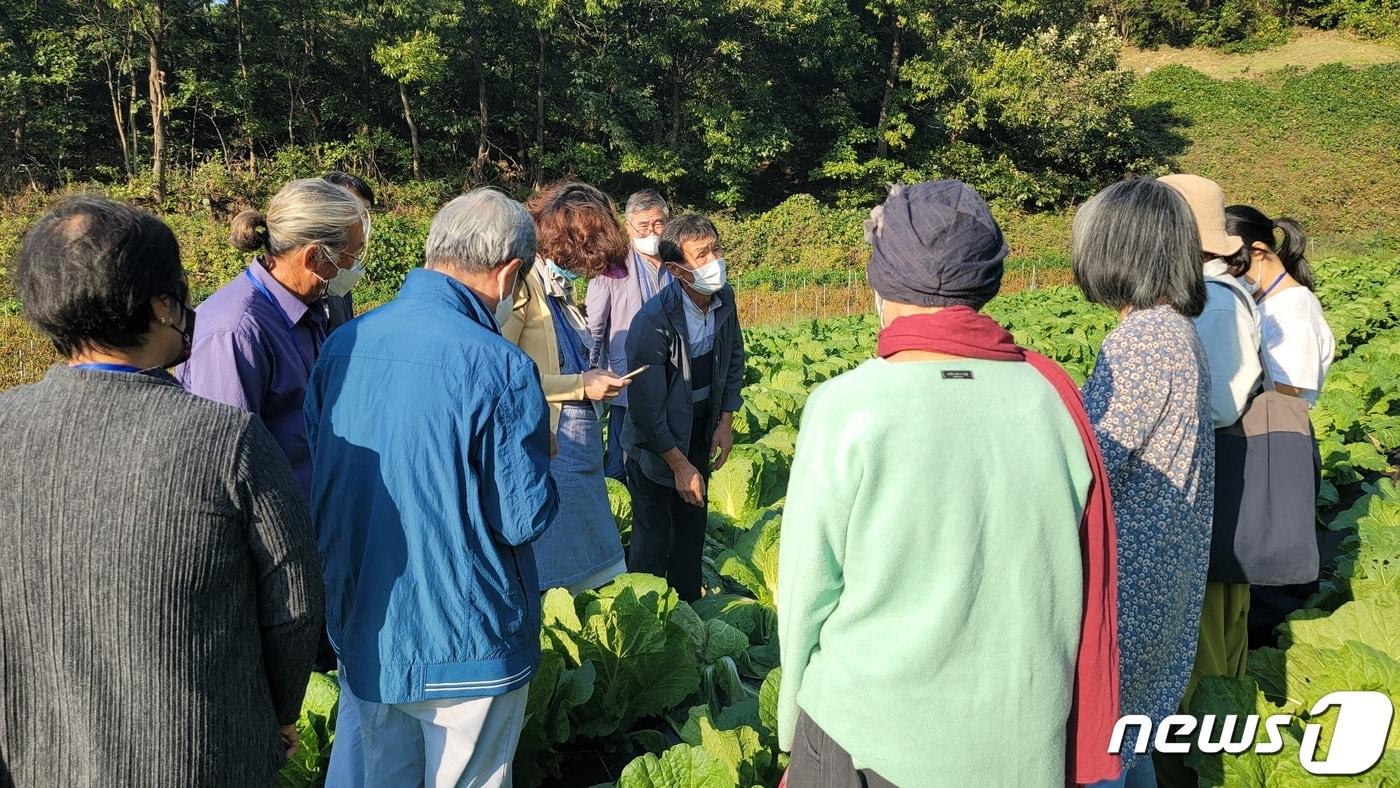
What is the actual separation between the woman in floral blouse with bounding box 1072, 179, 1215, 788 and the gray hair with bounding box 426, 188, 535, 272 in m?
1.29

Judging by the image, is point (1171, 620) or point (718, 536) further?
point (718, 536)

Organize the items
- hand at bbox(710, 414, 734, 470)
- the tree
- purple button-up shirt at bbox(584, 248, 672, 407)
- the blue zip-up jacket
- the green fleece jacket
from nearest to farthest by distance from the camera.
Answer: the green fleece jacket
the blue zip-up jacket
purple button-up shirt at bbox(584, 248, 672, 407)
hand at bbox(710, 414, 734, 470)
the tree

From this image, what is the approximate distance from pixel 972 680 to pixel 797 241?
1041 inches

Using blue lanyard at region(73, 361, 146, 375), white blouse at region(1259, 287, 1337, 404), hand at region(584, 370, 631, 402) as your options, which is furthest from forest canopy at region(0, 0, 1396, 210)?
white blouse at region(1259, 287, 1337, 404)

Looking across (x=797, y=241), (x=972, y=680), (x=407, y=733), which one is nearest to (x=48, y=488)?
(x=407, y=733)

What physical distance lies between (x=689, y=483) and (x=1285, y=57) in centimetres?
4916

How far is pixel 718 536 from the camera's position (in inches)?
197

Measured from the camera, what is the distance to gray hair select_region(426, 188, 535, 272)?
1.99 metres

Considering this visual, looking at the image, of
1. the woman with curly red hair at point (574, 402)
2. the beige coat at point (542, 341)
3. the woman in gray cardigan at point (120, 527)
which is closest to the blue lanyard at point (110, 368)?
the woman in gray cardigan at point (120, 527)

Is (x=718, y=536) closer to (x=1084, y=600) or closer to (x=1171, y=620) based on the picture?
(x=1171, y=620)

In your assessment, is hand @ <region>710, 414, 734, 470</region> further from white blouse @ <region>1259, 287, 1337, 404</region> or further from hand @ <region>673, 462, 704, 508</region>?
white blouse @ <region>1259, 287, 1337, 404</region>

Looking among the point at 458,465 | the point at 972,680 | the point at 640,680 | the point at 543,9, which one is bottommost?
the point at 640,680

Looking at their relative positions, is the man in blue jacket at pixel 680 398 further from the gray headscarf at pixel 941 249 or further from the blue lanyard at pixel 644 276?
the gray headscarf at pixel 941 249

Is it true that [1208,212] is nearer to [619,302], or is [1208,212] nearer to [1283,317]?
[1283,317]
